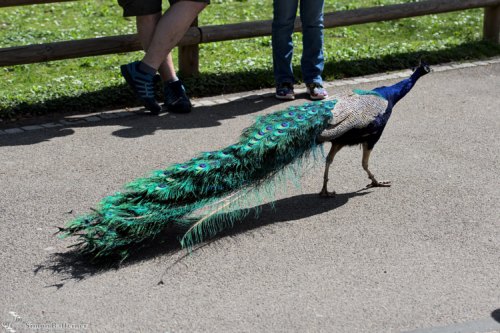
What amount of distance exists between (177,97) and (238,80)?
3.53 feet

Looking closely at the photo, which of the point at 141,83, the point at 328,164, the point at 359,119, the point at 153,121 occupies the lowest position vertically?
the point at 153,121

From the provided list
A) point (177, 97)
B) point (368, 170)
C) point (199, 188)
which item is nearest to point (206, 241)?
point (199, 188)

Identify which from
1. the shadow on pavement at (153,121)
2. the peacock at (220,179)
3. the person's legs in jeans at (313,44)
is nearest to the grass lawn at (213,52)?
the shadow on pavement at (153,121)

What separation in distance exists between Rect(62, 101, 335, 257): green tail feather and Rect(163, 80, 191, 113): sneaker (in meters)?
2.34

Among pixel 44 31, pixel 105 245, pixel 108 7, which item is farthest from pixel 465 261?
pixel 108 7

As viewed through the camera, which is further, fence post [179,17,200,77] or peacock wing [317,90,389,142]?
fence post [179,17,200,77]

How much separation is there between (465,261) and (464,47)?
5563 mm

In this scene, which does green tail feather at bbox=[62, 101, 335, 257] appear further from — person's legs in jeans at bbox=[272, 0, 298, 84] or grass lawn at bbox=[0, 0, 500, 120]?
grass lawn at bbox=[0, 0, 500, 120]

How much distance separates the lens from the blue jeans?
26.7ft

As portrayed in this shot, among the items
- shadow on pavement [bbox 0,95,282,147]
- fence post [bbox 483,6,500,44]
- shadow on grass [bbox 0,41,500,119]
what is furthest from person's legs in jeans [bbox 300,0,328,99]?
fence post [bbox 483,6,500,44]

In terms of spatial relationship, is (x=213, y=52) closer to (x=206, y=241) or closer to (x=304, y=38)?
(x=304, y=38)

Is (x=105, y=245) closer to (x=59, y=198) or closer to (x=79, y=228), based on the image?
(x=79, y=228)

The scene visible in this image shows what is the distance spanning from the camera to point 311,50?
833 cm

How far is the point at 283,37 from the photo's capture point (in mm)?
8203
